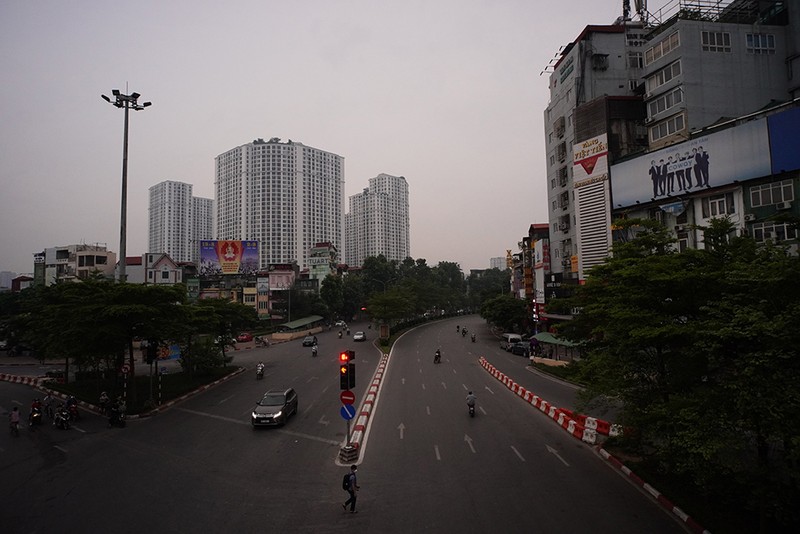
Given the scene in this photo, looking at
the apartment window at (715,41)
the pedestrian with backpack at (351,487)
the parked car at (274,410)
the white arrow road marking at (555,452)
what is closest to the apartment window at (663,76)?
the apartment window at (715,41)

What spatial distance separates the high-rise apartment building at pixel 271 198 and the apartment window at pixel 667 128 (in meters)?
156

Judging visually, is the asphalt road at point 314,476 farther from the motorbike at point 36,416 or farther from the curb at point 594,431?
the motorbike at point 36,416

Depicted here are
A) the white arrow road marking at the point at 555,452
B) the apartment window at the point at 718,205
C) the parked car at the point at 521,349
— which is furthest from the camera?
the parked car at the point at 521,349

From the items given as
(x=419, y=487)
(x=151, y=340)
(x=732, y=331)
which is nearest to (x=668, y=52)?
(x=732, y=331)

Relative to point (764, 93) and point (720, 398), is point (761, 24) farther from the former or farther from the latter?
point (720, 398)

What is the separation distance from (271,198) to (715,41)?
6550 inches

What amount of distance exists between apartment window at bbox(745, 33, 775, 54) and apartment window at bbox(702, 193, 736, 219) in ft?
52.1

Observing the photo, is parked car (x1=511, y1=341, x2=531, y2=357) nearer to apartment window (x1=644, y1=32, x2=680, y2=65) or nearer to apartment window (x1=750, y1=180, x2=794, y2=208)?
apartment window (x1=750, y1=180, x2=794, y2=208)

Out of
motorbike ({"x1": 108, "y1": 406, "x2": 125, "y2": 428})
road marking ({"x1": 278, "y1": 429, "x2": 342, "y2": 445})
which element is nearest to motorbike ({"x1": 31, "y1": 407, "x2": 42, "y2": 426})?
motorbike ({"x1": 108, "y1": 406, "x2": 125, "y2": 428})

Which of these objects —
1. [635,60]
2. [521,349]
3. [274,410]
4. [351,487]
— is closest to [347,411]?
[351,487]

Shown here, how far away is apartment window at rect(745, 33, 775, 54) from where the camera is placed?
38.8m

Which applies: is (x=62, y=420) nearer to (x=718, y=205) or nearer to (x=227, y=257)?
(x=718, y=205)

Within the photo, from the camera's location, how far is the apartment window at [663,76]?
38656mm

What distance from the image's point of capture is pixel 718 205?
3322cm
